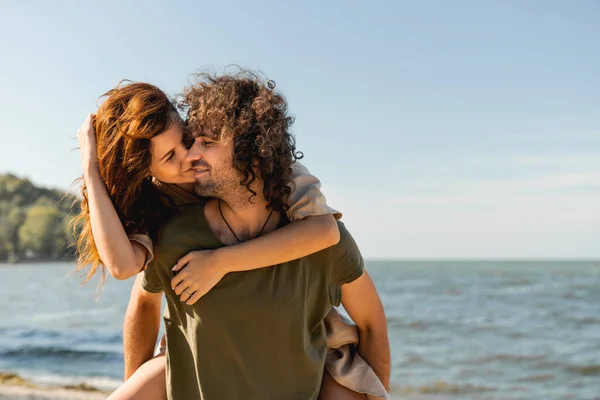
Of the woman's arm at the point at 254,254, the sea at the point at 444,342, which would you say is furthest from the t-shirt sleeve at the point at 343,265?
the sea at the point at 444,342

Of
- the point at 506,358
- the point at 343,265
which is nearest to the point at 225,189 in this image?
the point at 343,265

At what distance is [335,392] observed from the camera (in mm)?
2771

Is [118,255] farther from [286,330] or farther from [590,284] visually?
[590,284]

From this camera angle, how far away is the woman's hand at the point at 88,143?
2.49 metres

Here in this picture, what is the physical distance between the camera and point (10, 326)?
15.5 m

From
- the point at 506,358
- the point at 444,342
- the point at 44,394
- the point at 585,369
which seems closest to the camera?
the point at 44,394

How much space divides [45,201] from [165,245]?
218 feet

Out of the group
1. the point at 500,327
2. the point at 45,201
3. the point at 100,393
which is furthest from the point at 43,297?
the point at 45,201

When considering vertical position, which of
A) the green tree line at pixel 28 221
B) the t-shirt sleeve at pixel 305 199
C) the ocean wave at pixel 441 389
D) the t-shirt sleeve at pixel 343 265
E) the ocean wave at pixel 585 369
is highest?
the t-shirt sleeve at pixel 305 199

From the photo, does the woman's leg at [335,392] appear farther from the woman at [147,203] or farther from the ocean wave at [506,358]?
the ocean wave at [506,358]

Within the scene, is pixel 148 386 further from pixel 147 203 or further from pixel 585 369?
pixel 585 369

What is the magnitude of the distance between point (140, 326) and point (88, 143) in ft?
2.75

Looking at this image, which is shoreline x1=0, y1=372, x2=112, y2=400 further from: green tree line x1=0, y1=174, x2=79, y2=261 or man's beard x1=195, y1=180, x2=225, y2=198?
green tree line x1=0, y1=174, x2=79, y2=261

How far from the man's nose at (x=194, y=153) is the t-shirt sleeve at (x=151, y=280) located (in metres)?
0.43
